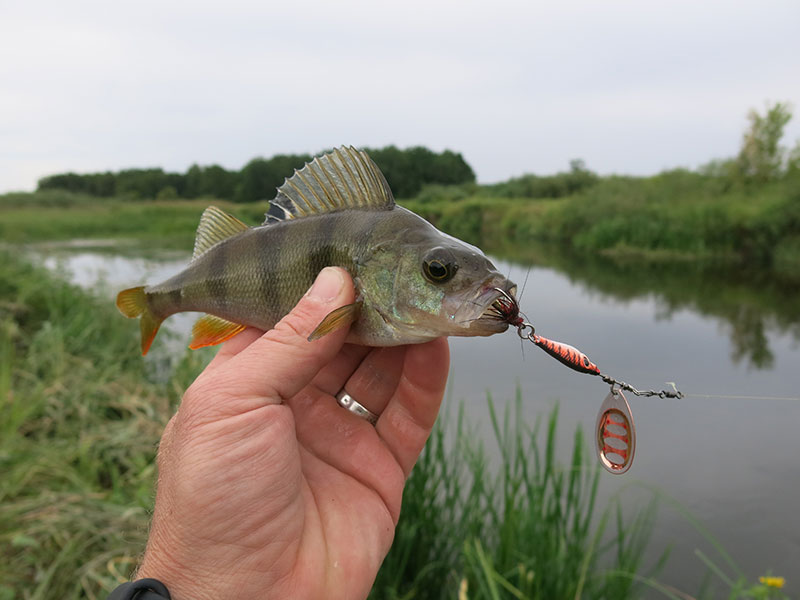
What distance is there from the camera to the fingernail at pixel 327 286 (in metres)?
1.84

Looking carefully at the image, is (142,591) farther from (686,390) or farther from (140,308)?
(686,390)

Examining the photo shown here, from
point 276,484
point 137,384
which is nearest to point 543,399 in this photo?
point 137,384

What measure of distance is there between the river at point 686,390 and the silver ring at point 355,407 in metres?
0.76

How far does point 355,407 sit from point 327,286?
0.81 m

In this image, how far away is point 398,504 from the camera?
2346 millimetres

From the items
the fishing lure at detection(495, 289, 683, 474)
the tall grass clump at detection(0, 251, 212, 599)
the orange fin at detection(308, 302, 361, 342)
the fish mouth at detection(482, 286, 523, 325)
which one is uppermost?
the fish mouth at detection(482, 286, 523, 325)

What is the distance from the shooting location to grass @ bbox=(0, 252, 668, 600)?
3.53 meters

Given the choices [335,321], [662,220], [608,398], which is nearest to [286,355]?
[335,321]

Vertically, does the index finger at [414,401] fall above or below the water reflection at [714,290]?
above

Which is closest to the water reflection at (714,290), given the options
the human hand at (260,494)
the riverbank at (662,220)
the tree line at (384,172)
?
the riverbank at (662,220)

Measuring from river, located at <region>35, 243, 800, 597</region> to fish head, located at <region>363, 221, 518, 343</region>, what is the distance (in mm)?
384

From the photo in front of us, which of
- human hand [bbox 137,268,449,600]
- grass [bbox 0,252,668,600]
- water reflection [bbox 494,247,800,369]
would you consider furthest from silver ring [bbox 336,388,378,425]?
water reflection [bbox 494,247,800,369]

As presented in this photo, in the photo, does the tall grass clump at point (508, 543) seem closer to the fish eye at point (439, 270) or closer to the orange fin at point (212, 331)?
the orange fin at point (212, 331)

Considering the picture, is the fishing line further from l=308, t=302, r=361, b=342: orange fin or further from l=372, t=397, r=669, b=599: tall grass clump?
l=372, t=397, r=669, b=599: tall grass clump
